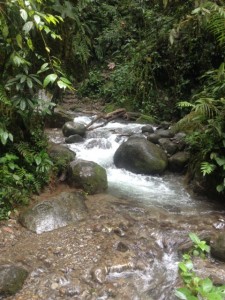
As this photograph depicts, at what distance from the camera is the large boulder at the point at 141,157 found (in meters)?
6.40

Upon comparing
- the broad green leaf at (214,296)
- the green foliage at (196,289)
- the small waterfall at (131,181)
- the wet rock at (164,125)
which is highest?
the broad green leaf at (214,296)

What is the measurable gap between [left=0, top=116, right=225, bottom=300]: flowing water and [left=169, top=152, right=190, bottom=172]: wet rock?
2.71ft

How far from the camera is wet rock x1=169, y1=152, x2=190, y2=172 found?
644 cm

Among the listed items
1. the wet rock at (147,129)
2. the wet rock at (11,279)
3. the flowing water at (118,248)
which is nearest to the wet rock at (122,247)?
the flowing water at (118,248)

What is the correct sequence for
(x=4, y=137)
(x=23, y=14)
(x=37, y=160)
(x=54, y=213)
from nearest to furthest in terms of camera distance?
(x=23, y=14)
(x=4, y=137)
(x=54, y=213)
(x=37, y=160)

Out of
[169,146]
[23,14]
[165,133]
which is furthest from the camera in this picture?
[165,133]

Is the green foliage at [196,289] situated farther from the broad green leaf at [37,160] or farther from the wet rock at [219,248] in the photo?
the broad green leaf at [37,160]

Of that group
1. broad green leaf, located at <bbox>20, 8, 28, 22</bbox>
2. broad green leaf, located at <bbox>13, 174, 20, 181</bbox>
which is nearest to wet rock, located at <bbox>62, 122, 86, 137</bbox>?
broad green leaf, located at <bbox>13, 174, 20, 181</bbox>

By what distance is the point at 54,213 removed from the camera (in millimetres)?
4410

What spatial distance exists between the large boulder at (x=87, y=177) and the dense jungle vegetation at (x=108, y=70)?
0.35m

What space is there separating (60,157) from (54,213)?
1.45 meters

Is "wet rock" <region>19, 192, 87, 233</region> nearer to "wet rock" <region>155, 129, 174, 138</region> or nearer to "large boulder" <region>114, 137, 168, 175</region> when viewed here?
"large boulder" <region>114, 137, 168, 175</region>

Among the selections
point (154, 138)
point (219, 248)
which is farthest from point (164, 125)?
point (219, 248)

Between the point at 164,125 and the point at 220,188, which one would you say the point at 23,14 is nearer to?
the point at 220,188
